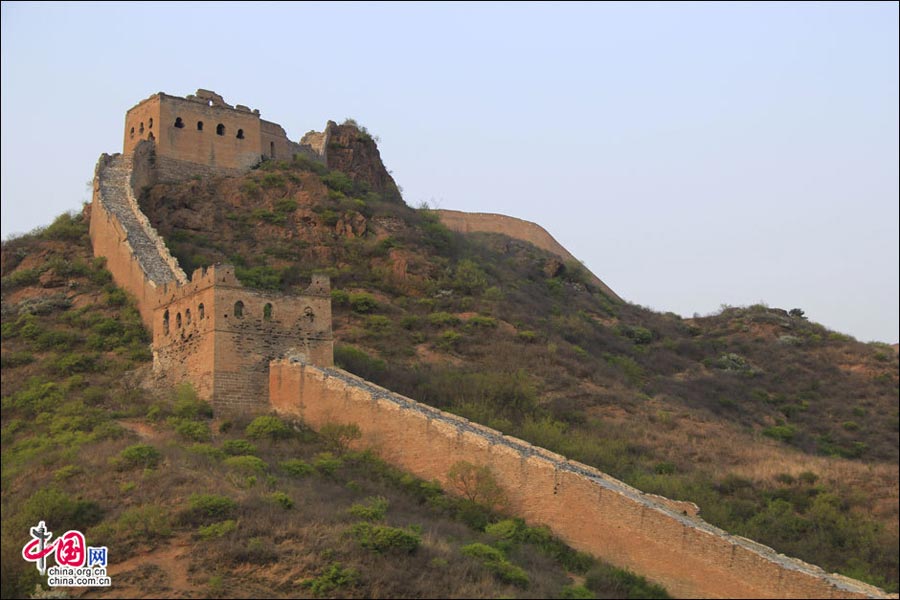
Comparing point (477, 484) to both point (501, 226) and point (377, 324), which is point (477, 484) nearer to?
point (377, 324)

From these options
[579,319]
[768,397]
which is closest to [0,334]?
[579,319]

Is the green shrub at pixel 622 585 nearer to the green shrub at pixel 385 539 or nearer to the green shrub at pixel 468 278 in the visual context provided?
the green shrub at pixel 385 539

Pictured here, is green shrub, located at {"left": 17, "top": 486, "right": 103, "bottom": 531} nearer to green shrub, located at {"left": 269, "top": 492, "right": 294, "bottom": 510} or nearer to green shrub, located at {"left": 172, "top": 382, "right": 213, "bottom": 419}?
green shrub, located at {"left": 269, "top": 492, "right": 294, "bottom": 510}

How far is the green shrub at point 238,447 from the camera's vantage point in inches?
905

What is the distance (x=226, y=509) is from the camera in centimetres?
1859

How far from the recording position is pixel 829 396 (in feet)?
157

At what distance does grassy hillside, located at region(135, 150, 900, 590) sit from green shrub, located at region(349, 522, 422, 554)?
9.80 metres

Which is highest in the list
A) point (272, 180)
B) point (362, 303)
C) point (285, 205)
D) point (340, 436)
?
point (272, 180)

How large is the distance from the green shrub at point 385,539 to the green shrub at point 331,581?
943mm

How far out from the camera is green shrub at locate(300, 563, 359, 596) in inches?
640

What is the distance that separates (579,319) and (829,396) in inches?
424

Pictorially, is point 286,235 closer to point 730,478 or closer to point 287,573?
point 730,478

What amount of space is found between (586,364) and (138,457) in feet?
69.2

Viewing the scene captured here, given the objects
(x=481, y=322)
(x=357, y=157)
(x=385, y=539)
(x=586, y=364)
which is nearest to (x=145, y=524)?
(x=385, y=539)
